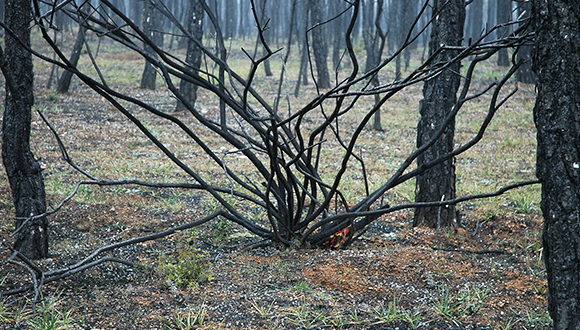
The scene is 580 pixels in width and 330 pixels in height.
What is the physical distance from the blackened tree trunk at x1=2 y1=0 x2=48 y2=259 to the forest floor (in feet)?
1.24

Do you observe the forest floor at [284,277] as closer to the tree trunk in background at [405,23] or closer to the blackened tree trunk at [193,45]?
the blackened tree trunk at [193,45]

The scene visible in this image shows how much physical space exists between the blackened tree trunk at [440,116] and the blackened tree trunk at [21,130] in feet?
11.4

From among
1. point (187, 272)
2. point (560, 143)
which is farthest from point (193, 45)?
point (560, 143)

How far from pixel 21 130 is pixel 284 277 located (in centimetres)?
219

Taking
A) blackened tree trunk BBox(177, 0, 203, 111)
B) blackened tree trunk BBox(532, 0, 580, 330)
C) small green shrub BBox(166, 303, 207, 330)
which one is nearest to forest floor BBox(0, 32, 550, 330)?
small green shrub BBox(166, 303, 207, 330)

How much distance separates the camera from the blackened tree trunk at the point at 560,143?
6.70 ft

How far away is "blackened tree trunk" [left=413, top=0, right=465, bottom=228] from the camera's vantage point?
4.49m

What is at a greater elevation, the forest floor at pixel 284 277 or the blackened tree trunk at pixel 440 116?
the blackened tree trunk at pixel 440 116

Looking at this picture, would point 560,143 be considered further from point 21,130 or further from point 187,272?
point 21,130

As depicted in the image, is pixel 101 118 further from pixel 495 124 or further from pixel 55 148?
pixel 495 124

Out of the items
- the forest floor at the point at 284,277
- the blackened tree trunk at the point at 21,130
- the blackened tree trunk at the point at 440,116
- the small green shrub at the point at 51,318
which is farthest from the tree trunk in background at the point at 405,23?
the small green shrub at the point at 51,318

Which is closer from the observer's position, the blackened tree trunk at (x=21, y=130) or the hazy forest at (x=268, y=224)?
the hazy forest at (x=268, y=224)

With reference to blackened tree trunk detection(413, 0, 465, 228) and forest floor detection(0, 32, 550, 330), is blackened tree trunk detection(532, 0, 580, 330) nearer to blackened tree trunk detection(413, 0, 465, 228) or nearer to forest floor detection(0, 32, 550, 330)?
forest floor detection(0, 32, 550, 330)

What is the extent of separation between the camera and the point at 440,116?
4.59 metres
